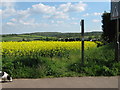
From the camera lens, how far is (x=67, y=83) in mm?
6309

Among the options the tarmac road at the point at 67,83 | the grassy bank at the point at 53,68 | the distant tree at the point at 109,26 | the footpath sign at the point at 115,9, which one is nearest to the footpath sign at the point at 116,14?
the footpath sign at the point at 115,9

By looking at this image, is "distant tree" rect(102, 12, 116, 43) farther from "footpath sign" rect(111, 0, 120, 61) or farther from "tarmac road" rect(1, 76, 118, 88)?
"tarmac road" rect(1, 76, 118, 88)

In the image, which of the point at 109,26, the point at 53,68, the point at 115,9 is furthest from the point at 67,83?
the point at 109,26

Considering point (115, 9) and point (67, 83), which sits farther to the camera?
point (115, 9)

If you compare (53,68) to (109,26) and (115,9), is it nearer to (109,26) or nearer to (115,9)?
(115,9)

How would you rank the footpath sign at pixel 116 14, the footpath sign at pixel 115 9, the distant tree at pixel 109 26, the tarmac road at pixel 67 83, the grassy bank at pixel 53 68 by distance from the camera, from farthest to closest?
the distant tree at pixel 109 26 < the footpath sign at pixel 115 9 < the footpath sign at pixel 116 14 < the grassy bank at pixel 53 68 < the tarmac road at pixel 67 83

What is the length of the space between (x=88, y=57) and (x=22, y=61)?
120 inches

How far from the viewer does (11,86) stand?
237 inches

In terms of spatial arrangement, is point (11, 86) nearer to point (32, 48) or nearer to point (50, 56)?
point (50, 56)

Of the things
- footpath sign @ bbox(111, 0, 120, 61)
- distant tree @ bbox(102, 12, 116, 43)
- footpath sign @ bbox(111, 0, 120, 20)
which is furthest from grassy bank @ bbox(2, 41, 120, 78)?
distant tree @ bbox(102, 12, 116, 43)

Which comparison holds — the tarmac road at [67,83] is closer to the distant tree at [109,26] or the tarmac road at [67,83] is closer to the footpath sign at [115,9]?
the footpath sign at [115,9]

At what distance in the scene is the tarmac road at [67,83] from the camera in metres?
6.01

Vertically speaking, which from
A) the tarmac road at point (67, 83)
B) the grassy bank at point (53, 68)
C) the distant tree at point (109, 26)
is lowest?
the tarmac road at point (67, 83)

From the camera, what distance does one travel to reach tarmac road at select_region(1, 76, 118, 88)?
601 centimetres
